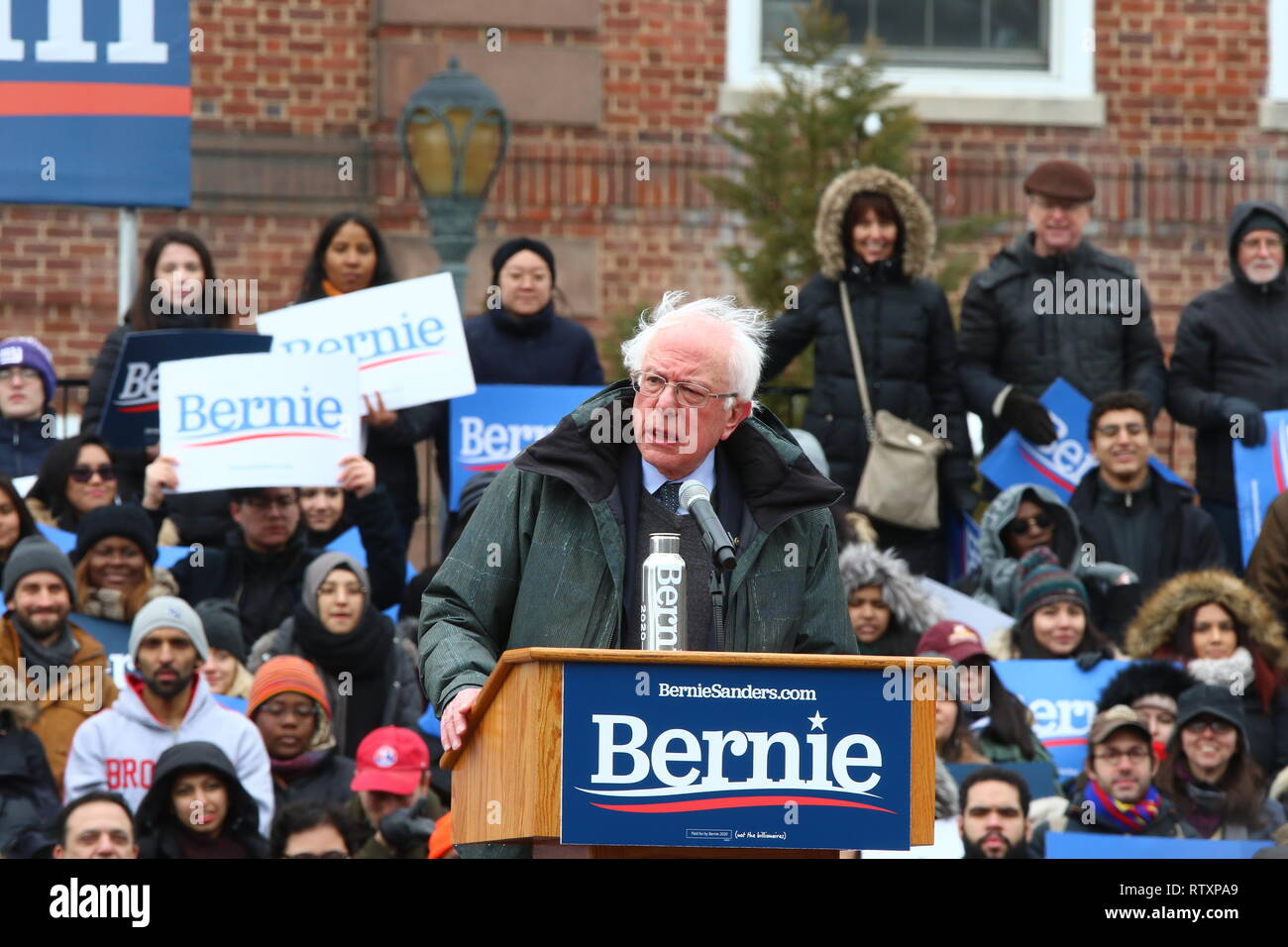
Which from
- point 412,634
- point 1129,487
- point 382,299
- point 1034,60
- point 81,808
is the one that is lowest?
point 81,808

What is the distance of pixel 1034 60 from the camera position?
16.6 meters

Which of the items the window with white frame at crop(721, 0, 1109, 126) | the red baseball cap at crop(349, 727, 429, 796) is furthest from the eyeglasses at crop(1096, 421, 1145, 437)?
the window with white frame at crop(721, 0, 1109, 126)

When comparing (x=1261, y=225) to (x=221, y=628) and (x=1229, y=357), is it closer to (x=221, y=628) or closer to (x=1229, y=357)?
(x=1229, y=357)

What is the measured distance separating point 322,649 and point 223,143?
7626 mm

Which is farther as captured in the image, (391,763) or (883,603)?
(883,603)

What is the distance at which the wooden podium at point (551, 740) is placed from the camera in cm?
398

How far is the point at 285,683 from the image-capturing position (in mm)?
8250

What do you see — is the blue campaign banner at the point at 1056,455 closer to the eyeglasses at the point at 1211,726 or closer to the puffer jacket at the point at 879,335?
the puffer jacket at the point at 879,335

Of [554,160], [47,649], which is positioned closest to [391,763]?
[47,649]

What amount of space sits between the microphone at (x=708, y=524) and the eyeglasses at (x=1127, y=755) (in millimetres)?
3924

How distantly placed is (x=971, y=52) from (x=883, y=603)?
827cm
